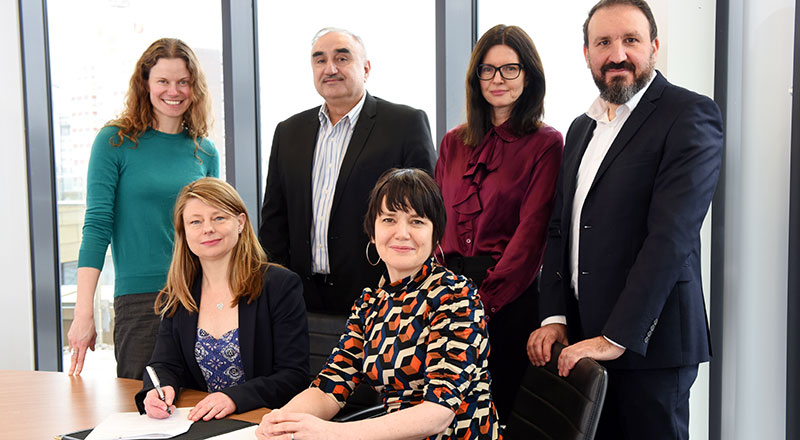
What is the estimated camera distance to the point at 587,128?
2.08 meters

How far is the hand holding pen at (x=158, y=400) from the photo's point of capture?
67.4 inches

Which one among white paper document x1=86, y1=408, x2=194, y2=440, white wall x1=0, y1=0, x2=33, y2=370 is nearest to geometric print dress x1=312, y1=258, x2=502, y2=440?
white paper document x1=86, y1=408, x2=194, y2=440

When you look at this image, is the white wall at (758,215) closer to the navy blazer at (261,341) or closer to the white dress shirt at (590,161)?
the white dress shirt at (590,161)

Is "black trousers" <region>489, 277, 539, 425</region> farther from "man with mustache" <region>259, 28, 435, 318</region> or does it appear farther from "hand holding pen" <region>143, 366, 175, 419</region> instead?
"hand holding pen" <region>143, 366, 175, 419</region>

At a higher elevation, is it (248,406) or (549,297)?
(549,297)

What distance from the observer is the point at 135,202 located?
2697mm

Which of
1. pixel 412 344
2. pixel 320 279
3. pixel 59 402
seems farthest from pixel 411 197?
pixel 59 402

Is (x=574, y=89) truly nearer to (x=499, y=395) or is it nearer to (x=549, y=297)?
(x=549, y=297)

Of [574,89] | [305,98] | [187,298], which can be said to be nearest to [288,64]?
[305,98]

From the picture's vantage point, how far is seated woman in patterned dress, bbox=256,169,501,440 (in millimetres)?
1543

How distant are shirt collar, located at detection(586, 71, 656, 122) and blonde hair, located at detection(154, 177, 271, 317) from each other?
1145mm

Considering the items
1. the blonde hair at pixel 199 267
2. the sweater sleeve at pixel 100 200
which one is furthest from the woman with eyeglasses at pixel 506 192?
the sweater sleeve at pixel 100 200

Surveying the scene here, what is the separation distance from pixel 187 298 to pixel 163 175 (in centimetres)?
78

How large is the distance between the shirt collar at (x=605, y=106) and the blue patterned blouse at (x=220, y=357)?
4.18ft
